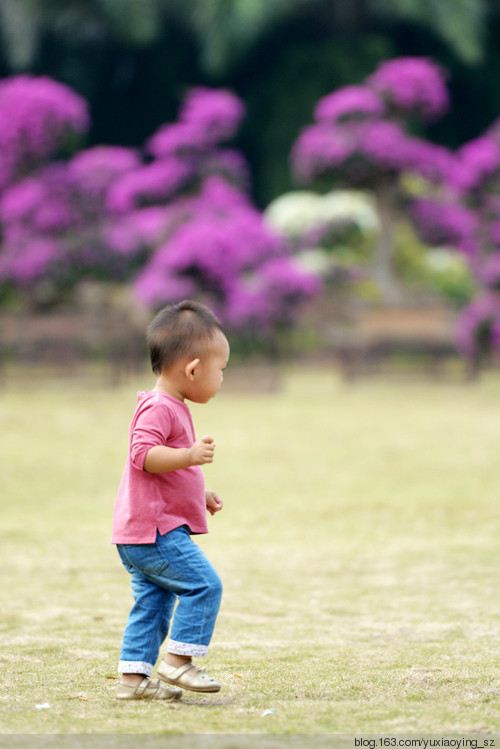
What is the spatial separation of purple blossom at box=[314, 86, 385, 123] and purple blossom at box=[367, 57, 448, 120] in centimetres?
17

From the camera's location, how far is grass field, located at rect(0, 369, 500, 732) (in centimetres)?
230

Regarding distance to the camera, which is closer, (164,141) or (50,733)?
(50,733)

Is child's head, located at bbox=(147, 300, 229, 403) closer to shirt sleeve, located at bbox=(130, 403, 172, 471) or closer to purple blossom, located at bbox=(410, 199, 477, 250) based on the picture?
shirt sleeve, located at bbox=(130, 403, 172, 471)

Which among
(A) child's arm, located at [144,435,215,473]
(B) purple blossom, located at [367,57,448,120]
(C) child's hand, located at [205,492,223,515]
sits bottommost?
(C) child's hand, located at [205,492,223,515]

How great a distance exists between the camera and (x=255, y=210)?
13320 millimetres

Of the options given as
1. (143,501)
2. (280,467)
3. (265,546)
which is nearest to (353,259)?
(280,467)

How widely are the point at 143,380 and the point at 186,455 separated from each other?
9861mm

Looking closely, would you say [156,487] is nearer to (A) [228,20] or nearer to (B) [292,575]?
(B) [292,575]

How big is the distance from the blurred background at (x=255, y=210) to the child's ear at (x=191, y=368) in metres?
8.75

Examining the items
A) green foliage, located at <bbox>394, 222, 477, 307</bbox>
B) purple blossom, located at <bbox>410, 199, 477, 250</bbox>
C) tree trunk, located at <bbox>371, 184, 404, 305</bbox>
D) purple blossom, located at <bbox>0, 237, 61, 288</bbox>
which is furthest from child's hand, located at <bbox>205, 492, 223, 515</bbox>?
green foliage, located at <bbox>394, 222, 477, 307</bbox>

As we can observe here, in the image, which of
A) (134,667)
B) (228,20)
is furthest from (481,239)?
(134,667)

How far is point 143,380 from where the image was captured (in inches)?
480

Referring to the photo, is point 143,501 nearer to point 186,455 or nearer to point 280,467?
point 186,455

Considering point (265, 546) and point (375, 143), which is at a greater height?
point (375, 143)
